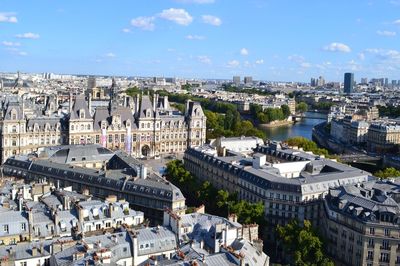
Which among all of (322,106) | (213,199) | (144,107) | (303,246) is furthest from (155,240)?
(322,106)

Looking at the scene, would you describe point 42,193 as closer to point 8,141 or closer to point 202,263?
point 202,263

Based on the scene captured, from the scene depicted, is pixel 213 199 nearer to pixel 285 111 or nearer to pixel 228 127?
pixel 228 127

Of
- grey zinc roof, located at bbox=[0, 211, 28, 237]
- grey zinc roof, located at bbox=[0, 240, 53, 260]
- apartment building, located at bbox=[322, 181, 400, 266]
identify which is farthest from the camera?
apartment building, located at bbox=[322, 181, 400, 266]

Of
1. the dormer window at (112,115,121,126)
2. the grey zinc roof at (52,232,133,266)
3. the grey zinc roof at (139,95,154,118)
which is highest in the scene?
the grey zinc roof at (139,95,154,118)

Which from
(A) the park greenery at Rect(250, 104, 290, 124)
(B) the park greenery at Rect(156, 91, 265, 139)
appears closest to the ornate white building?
(B) the park greenery at Rect(156, 91, 265, 139)

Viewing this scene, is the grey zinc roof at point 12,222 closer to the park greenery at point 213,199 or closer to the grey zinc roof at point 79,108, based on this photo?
the park greenery at point 213,199

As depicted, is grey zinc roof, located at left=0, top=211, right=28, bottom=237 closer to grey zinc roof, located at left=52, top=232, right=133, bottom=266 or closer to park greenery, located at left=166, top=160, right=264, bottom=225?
grey zinc roof, located at left=52, top=232, right=133, bottom=266
